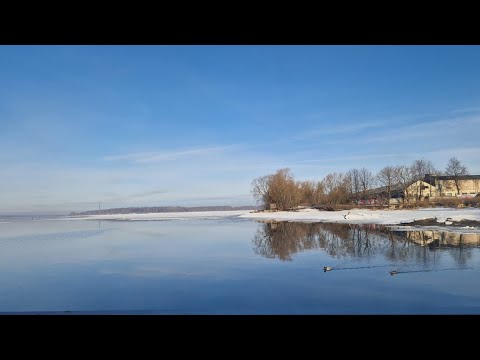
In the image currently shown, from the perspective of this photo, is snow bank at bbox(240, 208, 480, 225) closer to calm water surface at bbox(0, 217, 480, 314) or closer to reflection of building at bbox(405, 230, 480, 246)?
reflection of building at bbox(405, 230, 480, 246)

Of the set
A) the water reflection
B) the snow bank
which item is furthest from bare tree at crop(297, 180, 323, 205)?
the water reflection

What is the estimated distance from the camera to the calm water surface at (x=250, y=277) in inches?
111

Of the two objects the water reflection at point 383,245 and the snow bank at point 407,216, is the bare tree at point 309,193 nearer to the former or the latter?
the snow bank at point 407,216

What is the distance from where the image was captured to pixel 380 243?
20.9 ft

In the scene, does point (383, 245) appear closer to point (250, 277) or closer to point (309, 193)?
point (250, 277)

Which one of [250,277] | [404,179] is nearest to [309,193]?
Result: [404,179]

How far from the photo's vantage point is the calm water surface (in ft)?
9.29

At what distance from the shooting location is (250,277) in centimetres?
386

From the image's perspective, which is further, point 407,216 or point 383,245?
point 407,216
